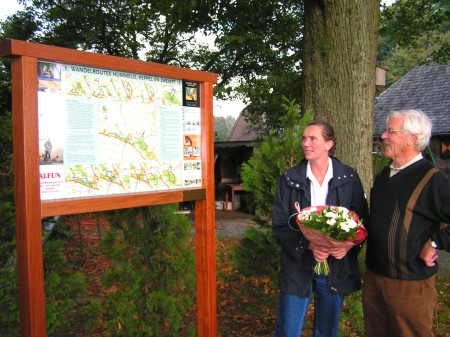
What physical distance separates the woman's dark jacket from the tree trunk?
87.9 inches

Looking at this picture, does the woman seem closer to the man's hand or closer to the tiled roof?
the man's hand

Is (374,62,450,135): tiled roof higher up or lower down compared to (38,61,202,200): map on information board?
higher up

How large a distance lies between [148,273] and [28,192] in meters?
1.60

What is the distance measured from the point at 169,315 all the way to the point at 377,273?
1.66m

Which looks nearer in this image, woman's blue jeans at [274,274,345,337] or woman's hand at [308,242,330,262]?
woman's hand at [308,242,330,262]

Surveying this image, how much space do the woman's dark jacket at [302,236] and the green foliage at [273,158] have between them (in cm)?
104

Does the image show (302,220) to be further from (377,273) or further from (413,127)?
(413,127)

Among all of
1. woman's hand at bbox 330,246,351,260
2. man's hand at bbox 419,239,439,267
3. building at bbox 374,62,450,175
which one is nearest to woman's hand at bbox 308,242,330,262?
woman's hand at bbox 330,246,351,260

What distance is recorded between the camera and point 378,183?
273 centimetres

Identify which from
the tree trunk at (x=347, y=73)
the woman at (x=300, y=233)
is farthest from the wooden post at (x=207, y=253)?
the tree trunk at (x=347, y=73)

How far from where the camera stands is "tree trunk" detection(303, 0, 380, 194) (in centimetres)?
489

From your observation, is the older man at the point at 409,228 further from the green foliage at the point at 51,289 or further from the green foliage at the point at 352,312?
the green foliage at the point at 51,289

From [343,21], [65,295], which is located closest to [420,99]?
[343,21]

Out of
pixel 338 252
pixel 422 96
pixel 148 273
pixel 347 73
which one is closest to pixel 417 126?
pixel 338 252
